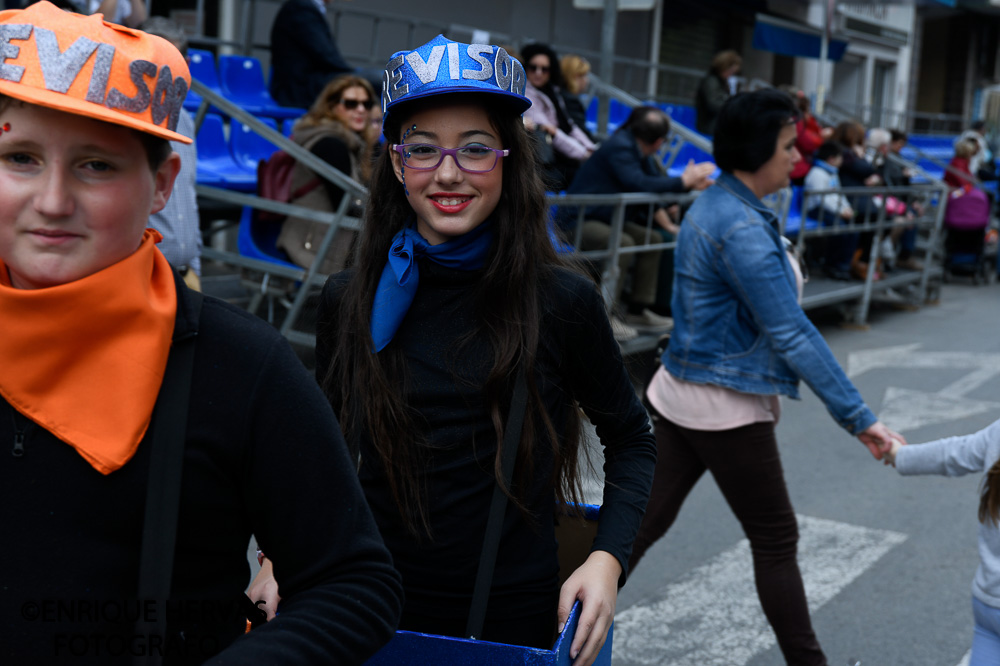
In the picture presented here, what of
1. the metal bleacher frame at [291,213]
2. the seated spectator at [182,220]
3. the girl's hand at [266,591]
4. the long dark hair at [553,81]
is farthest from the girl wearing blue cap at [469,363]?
the long dark hair at [553,81]

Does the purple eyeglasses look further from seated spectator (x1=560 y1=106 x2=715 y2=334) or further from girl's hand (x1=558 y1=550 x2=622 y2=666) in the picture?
seated spectator (x1=560 y1=106 x2=715 y2=334)

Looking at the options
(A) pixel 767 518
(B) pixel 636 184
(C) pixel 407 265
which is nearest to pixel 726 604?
(A) pixel 767 518

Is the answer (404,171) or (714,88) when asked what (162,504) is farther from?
(714,88)

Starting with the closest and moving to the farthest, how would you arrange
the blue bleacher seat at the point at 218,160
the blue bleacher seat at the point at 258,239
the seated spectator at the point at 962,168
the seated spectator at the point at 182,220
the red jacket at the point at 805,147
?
the seated spectator at the point at 182,220, the blue bleacher seat at the point at 258,239, the blue bleacher seat at the point at 218,160, the red jacket at the point at 805,147, the seated spectator at the point at 962,168

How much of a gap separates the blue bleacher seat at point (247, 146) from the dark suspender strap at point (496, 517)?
6.98 meters

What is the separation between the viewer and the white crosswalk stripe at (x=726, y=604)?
3994 mm

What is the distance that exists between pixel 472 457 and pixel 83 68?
1.08m

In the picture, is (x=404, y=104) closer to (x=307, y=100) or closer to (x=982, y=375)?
(x=307, y=100)

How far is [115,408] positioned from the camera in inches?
48.8

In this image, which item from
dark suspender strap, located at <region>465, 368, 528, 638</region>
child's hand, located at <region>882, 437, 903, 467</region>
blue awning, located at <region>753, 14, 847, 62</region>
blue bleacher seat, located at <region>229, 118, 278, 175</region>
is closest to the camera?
dark suspender strap, located at <region>465, 368, 528, 638</region>

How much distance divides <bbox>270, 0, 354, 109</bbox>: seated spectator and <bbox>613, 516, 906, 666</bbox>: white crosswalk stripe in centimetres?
540

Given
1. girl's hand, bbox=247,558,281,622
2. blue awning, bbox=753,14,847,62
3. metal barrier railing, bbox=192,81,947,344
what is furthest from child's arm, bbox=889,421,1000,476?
blue awning, bbox=753,14,847,62

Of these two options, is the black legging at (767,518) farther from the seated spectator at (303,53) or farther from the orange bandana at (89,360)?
the seated spectator at (303,53)

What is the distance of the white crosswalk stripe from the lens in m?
3.99
